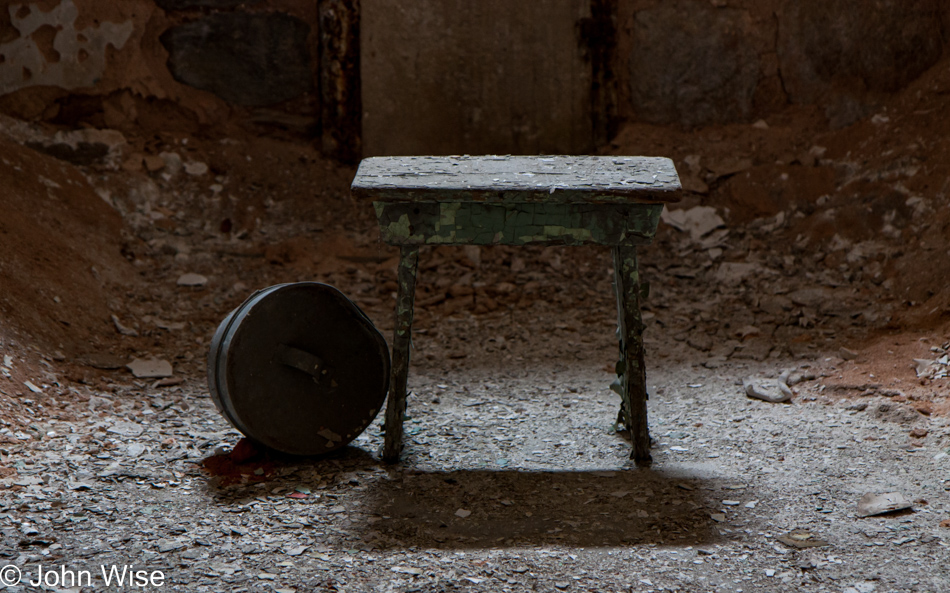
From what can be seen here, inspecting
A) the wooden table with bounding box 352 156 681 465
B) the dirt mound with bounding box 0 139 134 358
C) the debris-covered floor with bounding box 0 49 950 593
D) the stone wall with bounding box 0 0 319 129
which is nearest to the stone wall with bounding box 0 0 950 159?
the stone wall with bounding box 0 0 319 129

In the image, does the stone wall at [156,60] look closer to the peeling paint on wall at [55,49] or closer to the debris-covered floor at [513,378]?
the peeling paint on wall at [55,49]

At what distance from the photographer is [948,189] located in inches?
140

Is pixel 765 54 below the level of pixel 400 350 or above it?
above

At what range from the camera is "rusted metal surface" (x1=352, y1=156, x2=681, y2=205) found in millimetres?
1967

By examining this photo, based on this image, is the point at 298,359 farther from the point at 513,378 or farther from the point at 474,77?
the point at 474,77

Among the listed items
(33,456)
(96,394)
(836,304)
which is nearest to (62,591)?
(33,456)

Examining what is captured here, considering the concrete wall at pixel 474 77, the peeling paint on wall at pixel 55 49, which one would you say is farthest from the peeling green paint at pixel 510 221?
the peeling paint on wall at pixel 55 49

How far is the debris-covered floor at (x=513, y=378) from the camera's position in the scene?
68.3 inches

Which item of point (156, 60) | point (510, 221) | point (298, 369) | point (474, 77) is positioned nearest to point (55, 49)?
point (156, 60)

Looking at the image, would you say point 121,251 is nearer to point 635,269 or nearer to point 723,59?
point 635,269

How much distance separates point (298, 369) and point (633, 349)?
3.09 feet

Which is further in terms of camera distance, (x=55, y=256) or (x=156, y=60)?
(x=156, y=60)

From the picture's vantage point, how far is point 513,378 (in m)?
3.09

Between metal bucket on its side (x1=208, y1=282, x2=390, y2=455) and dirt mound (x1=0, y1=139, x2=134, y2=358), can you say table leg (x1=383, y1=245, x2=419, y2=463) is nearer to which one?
metal bucket on its side (x1=208, y1=282, x2=390, y2=455)
